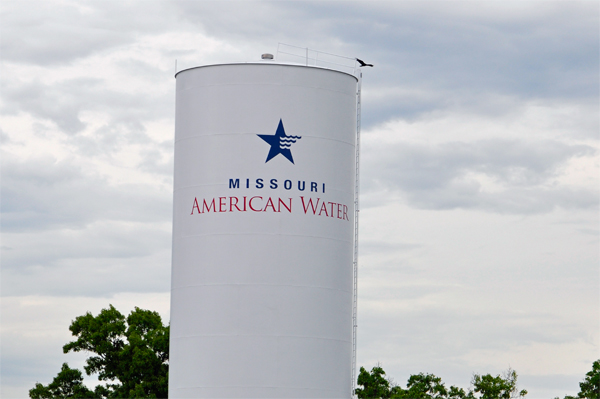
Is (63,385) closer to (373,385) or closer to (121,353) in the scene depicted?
(121,353)

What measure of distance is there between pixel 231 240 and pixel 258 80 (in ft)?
17.4

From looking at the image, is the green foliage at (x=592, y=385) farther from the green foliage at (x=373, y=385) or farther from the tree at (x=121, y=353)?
the tree at (x=121, y=353)

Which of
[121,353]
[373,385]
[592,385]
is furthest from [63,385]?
[592,385]

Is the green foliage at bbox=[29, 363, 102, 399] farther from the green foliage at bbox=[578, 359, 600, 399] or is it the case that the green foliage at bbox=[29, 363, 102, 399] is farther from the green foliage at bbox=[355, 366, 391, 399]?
the green foliage at bbox=[578, 359, 600, 399]

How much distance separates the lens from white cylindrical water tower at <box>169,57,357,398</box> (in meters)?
31.5

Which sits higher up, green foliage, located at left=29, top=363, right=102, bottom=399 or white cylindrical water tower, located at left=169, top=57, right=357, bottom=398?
white cylindrical water tower, located at left=169, top=57, right=357, bottom=398

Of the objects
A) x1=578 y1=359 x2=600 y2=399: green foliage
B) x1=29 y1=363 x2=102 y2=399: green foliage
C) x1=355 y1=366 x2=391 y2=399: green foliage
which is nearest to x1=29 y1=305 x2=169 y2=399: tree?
x1=29 y1=363 x2=102 y2=399: green foliage

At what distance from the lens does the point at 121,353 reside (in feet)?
191

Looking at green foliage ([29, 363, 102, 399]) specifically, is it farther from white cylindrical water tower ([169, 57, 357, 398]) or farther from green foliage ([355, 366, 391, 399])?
white cylindrical water tower ([169, 57, 357, 398])

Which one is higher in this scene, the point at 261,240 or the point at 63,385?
the point at 261,240

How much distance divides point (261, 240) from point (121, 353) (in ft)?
95.5

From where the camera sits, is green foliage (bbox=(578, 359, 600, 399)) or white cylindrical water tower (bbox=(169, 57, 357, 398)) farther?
green foliage (bbox=(578, 359, 600, 399))

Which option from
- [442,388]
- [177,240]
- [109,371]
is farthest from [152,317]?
[177,240]

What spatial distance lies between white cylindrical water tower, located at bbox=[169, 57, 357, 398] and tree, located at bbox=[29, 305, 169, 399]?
24882 mm
